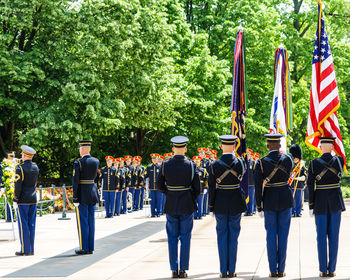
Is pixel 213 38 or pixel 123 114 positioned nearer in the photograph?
pixel 123 114

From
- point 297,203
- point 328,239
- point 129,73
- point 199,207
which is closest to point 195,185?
point 328,239

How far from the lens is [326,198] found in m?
9.02

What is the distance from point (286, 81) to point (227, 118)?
51.6 ft

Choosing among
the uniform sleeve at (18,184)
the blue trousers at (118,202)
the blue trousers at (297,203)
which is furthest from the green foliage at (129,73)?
the uniform sleeve at (18,184)

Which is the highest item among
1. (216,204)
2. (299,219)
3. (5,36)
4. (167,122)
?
(5,36)

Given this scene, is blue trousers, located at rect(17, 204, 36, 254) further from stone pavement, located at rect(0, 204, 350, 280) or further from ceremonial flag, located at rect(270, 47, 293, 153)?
ceremonial flag, located at rect(270, 47, 293, 153)

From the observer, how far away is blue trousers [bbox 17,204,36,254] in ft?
37.9

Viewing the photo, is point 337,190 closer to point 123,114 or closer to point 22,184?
point 22,184

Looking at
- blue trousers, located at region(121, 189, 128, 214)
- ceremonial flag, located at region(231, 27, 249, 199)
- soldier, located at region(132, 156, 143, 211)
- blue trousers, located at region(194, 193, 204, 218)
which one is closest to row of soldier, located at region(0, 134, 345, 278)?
ceremonial flag, located at region(231, 27, 249, 199)

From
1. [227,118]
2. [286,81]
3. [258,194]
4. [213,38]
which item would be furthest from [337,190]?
[213,38]

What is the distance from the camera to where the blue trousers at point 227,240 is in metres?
8.82

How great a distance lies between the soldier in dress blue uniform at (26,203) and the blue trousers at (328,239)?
17.6 feet

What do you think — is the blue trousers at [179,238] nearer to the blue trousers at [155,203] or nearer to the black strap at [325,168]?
the black strap at [325,168]

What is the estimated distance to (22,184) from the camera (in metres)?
11.7
